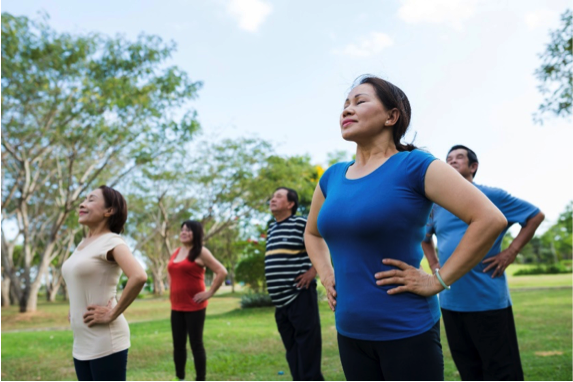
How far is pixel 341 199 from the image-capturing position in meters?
2.04

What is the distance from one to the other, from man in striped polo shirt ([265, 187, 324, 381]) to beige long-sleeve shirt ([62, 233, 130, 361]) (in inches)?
75.8

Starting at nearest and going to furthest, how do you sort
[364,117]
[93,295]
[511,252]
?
[364,117], [93,295], [511,252]

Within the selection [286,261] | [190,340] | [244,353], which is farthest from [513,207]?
[244,353]

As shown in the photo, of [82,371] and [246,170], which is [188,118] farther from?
[82,371]

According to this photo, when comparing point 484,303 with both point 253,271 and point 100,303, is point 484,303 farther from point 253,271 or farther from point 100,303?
point 253,271

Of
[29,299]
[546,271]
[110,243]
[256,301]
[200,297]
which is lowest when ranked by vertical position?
[546,271]

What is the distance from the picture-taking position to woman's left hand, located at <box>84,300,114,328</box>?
3.10 metres

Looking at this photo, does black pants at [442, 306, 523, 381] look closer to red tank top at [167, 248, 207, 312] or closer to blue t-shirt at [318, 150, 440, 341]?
blue t-shirt at [318, 150, 440, 341]

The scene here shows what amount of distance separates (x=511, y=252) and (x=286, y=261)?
2121 mm

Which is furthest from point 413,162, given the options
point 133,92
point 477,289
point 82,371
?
point 133,92

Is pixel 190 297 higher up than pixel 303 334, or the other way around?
pixel 190 297

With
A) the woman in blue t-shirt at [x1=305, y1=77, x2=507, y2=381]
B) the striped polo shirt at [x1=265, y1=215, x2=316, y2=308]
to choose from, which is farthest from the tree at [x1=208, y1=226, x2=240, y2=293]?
the woman in blue t-shirt at [x1=305, y1=77, x2=507, y2=381]

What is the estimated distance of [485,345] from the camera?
3.53 meters

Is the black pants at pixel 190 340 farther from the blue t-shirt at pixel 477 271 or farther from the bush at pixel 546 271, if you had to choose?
the bush at pixel 546 271
